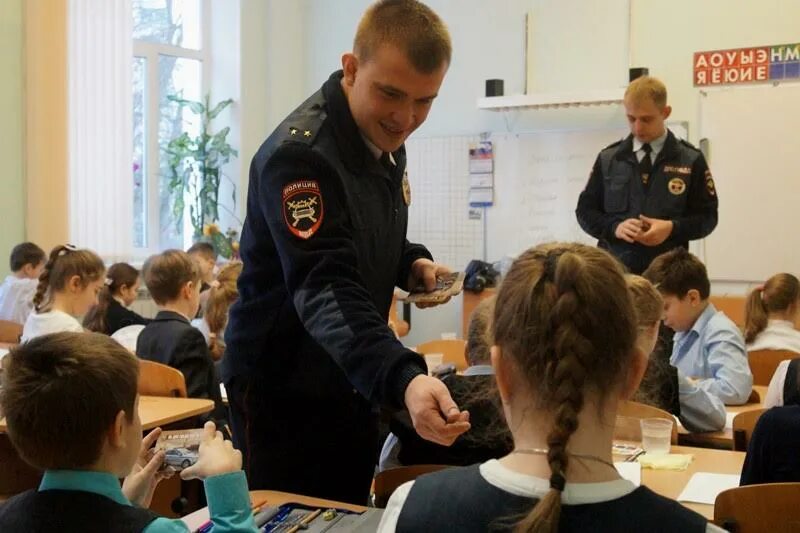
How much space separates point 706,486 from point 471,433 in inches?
26.2

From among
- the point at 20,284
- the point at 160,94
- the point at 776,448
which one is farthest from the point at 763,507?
the point at 160,94

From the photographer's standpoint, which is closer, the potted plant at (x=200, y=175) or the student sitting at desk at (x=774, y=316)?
the student sitting at desk at (x=774, y=316)

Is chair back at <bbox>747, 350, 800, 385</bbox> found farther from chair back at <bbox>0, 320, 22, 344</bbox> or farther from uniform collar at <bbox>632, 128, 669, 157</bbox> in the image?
chair back at <bbox>0, 320, 22, 344</bbox>

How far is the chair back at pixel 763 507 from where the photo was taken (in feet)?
6.66

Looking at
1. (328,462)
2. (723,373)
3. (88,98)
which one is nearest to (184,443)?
(328,462)

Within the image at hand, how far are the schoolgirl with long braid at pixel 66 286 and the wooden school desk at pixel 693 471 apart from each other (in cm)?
277

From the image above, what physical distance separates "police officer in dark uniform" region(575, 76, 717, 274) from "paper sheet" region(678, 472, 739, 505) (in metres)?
1.90

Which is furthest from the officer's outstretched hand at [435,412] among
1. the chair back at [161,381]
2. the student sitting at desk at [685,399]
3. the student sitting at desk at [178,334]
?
the student sitting at desk at [178,334]

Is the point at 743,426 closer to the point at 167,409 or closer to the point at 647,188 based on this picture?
the point at 647,188

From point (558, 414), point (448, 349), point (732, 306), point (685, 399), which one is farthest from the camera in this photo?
point (732, 306)

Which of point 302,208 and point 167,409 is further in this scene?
point 167,409

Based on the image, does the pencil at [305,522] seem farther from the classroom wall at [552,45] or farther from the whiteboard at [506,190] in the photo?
the classroom wall at [552,45]

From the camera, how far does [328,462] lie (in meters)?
2.03

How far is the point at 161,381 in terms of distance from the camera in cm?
378
